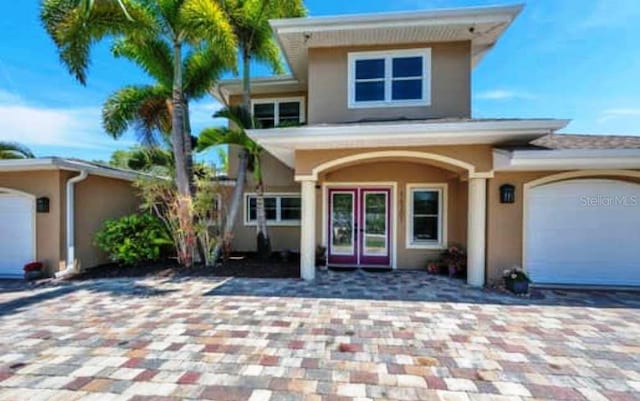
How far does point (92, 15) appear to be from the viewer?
24.8 feet

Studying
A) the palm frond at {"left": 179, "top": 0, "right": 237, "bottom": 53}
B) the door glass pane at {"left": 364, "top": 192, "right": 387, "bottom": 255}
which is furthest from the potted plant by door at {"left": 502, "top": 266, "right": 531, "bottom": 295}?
the palm frond at {"left": 179, "top": 0, "right": 237, "bottom": 53}

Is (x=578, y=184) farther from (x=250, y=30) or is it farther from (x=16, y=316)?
(x=16, y=316)

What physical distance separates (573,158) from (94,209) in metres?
12.6

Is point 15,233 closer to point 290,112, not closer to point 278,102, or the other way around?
point 278,102

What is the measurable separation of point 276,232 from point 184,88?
5530 millimetres

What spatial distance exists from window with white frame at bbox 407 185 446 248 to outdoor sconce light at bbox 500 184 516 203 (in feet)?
6.68

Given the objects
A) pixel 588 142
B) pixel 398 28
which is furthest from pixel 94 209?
pixel 588 142

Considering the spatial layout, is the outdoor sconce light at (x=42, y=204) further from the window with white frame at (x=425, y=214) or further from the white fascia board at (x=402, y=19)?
the window with white frame at (x=425, y=214)

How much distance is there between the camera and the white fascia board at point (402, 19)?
761cm

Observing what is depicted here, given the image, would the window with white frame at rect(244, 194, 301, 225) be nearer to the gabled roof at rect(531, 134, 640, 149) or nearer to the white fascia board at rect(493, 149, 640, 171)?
the white fascia board at rect(493, 149, 640, 171)

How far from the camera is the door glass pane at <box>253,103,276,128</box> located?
11094mm

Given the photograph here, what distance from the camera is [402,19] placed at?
7809mm

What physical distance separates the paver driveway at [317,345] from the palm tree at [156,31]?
381cm

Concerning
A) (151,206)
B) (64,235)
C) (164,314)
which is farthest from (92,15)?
(164,314)
